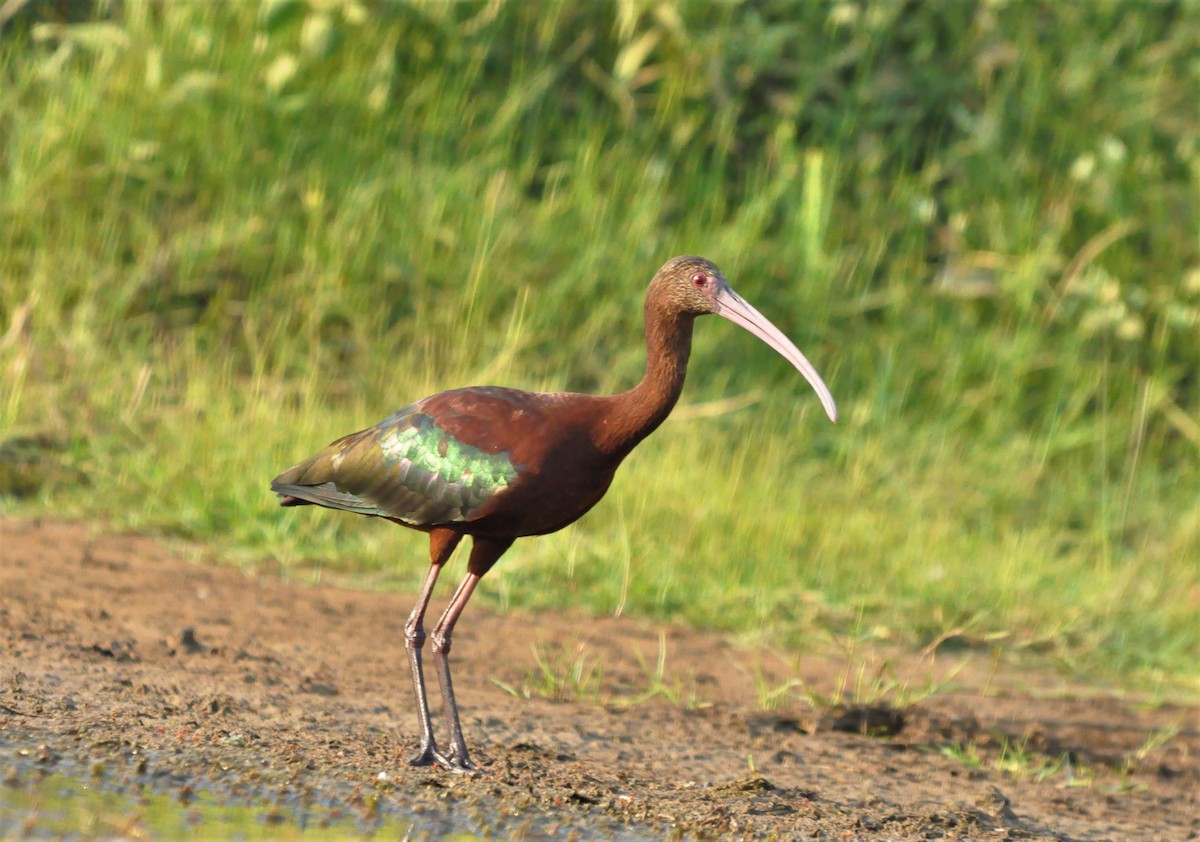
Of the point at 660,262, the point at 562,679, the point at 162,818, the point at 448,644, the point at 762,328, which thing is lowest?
the point at 162,818

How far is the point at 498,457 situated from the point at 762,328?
0.80 m

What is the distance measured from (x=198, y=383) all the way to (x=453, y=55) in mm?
2516

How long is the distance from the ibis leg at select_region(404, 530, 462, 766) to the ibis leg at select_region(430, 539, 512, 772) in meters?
0.03

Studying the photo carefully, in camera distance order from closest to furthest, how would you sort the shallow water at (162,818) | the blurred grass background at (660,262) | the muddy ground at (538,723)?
1. the shallow water at (162,818)
2. the muddy ground at (538,723)
3. the blurred grass background at (660,262)

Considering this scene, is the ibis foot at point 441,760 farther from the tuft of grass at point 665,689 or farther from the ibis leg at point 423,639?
the tuft of grass at point 665,689

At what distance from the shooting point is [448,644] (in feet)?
14.2

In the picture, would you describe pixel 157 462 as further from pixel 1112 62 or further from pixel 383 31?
pixel 1112 62

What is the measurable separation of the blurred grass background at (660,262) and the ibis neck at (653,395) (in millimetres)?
2049

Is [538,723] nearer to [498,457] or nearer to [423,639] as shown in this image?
[423,639]

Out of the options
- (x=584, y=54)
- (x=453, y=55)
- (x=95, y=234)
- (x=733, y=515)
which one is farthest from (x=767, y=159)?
(x=95, y=234)

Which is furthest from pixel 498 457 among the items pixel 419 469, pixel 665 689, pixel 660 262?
pixel 660 262

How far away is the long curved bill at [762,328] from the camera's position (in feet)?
13.6

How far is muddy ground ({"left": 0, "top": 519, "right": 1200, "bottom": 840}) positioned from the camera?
384 centimetres

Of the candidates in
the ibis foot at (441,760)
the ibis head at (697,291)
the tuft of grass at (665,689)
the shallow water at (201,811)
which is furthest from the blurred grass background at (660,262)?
the shallow water at (201,811)
